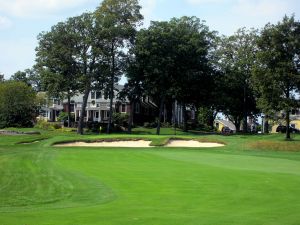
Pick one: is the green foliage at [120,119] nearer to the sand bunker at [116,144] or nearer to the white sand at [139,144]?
the sand bunker at [116,144]

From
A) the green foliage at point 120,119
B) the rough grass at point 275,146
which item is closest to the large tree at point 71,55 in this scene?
the green foliage at point 120,119

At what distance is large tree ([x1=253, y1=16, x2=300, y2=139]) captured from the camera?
5762 cm

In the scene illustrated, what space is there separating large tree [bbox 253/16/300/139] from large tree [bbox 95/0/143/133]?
25.5 meters

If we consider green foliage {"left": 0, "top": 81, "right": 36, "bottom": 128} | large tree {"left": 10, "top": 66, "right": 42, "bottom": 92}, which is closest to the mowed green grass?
green foliage {"left": 0, "top": 81, "right": 36, "bottom": 128}

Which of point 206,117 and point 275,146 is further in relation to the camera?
point 206,117

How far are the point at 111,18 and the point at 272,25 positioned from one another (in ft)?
88.1

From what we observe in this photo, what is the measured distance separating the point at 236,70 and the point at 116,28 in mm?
23945

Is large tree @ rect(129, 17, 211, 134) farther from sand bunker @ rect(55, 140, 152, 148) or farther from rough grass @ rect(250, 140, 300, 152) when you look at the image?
rough grass @ rect(250, 140, 300, 152)

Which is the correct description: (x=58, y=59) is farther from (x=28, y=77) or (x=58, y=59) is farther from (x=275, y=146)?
(x=28, y=77)

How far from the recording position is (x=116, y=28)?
76.2 m

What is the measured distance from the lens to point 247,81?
88938mm

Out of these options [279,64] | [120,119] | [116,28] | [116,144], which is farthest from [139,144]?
[120,119]

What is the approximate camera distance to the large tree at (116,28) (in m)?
76.9

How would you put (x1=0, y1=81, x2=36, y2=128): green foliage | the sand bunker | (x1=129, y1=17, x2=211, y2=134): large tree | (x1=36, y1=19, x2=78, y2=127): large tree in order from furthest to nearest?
1. (x1=0, y1=81, x2=36, y2=128): green foliage
2. (x1=129, y1=17, x2=211, y2=134): large tree
3. (x1=36, y1=19, x2=78, y2=127): large tree
4. the sand bunker
